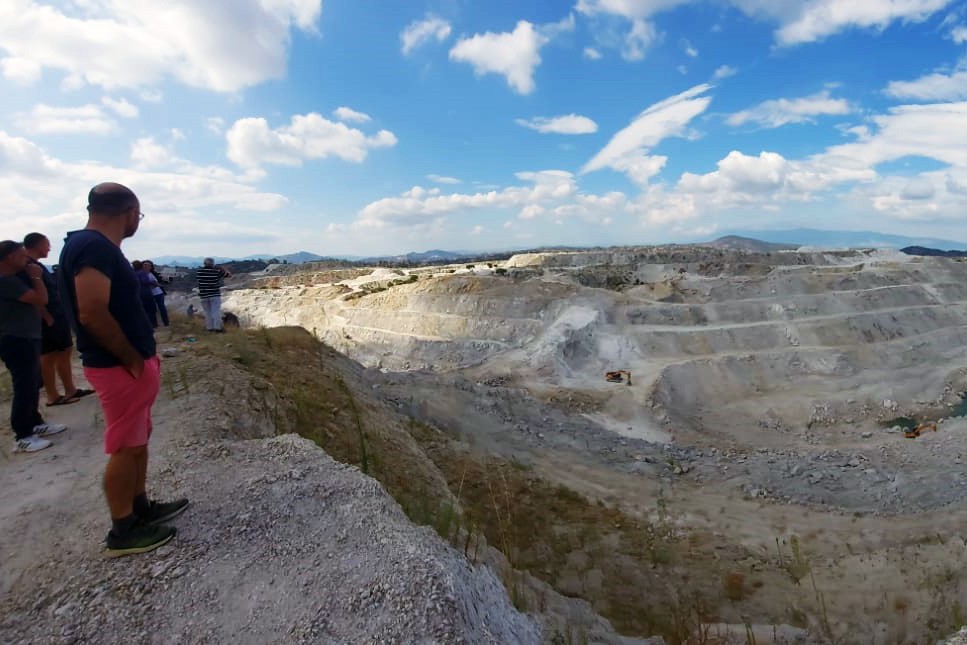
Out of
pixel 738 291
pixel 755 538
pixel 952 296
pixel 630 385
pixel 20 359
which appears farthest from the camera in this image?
pixel 952 296

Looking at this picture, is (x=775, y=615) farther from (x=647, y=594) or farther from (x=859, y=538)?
(x=859, y=538)

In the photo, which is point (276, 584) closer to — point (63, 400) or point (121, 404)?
point (121, 404)

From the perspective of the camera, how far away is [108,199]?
354 centimetres

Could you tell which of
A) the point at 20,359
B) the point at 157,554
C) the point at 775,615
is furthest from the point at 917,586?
the point at 20,359

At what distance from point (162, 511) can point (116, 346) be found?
4.58 feet

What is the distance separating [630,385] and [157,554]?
22764 mm

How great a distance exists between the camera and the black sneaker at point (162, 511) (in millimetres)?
3703

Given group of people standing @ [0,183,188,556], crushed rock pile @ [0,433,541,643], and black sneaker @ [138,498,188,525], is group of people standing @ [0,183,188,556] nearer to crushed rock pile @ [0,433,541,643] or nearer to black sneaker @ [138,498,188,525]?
black sneaker @ [138,498,188,525]

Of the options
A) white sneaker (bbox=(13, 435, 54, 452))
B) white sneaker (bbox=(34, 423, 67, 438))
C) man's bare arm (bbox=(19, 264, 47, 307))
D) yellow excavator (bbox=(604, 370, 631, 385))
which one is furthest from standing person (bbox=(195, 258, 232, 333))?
yellow excavator (bbox=(604, 370, 631, 385))

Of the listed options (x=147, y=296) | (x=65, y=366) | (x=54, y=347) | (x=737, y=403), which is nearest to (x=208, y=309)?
(x=147, y=296)

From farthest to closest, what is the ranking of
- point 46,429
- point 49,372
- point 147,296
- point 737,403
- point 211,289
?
point 737,403 < point 211,289 < point 147,296 < point 49,372 < point 46,429

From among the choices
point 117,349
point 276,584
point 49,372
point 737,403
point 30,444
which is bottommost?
point 737,403

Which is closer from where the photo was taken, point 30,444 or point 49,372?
point 30,444

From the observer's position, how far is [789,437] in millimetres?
21672
